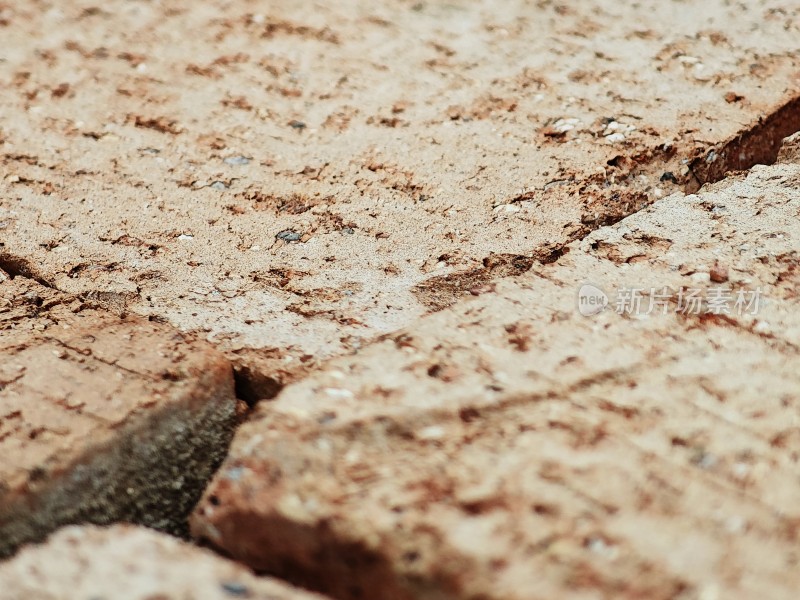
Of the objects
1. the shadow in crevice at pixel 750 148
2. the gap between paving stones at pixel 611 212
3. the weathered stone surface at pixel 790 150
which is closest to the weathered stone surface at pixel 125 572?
the gap between paving stones at pixel 611 212

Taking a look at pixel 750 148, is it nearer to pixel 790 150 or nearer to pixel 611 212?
pixel 790 150

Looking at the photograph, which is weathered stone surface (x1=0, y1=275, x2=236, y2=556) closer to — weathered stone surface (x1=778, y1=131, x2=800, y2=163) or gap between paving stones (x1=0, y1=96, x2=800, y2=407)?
gap between paving stones (x1=0, y1=96, x2=800, y2=407)

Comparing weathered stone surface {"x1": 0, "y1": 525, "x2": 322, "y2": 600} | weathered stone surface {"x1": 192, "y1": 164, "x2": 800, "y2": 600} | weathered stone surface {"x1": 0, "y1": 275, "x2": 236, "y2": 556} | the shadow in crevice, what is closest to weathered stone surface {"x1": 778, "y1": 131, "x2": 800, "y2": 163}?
the shadow in crevice

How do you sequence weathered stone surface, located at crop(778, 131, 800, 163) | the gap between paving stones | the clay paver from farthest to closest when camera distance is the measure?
weathered stone surface, located at crop(778, 131, 800, 163)
the clay paver
the gap between paving stones

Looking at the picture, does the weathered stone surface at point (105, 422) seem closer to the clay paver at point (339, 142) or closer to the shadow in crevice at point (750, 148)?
the clay paver at point (339, 142)

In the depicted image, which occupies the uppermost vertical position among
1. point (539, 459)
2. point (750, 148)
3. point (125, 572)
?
point (750, 148)

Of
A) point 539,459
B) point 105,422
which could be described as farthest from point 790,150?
point 105,422

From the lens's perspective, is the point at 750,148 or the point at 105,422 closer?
the point at 105,422
